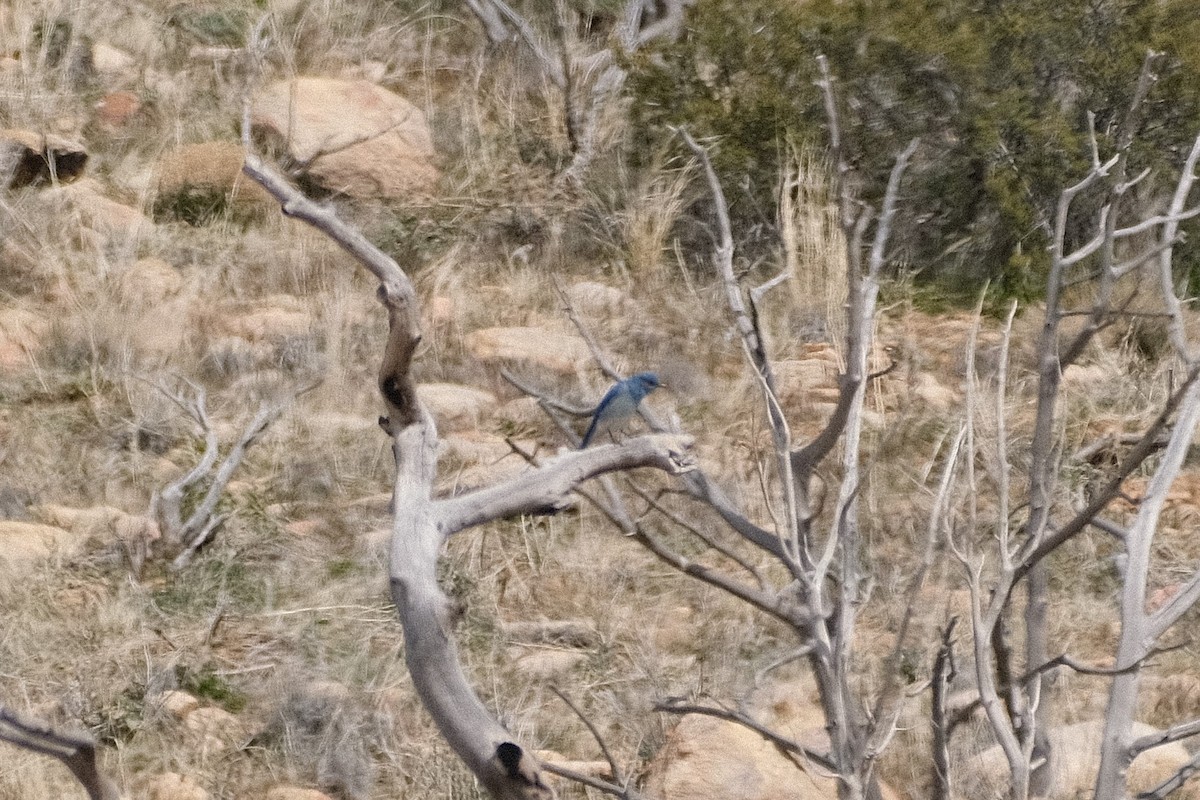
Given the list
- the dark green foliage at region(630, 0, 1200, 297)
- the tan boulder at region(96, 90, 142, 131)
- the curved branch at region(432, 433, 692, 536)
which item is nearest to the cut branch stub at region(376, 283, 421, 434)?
the curved branch at region(432, 433, 692, 536)

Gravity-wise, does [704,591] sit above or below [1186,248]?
below

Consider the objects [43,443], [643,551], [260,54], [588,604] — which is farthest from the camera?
[260,54]

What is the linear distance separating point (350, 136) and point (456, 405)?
2187 mm

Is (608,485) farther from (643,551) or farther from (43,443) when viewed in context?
(43,443)

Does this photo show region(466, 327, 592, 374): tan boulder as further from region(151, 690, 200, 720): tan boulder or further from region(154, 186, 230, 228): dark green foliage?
region(151, 690, 200, 720): tan boulder

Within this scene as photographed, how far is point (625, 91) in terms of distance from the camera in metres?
7.06

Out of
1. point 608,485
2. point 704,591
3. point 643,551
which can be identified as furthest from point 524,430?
point 608,485

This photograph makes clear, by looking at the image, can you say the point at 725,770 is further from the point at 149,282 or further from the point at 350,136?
the point at 350,136

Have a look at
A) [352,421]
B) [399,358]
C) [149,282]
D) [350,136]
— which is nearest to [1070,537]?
[399,358]

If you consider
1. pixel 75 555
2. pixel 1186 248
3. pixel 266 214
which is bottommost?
pixel 75 555

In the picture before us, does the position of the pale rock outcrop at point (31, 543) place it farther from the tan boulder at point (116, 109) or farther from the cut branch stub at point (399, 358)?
the tan boulder at point (116, 109)

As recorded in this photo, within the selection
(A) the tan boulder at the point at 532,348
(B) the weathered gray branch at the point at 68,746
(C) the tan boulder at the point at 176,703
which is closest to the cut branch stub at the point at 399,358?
(B) the weathered gray branch at the point at 68,746

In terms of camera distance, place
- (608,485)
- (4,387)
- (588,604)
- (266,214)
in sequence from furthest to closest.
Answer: (266,214)
(4,387)
(588,604)
(608,485)

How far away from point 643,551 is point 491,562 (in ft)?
1.67
